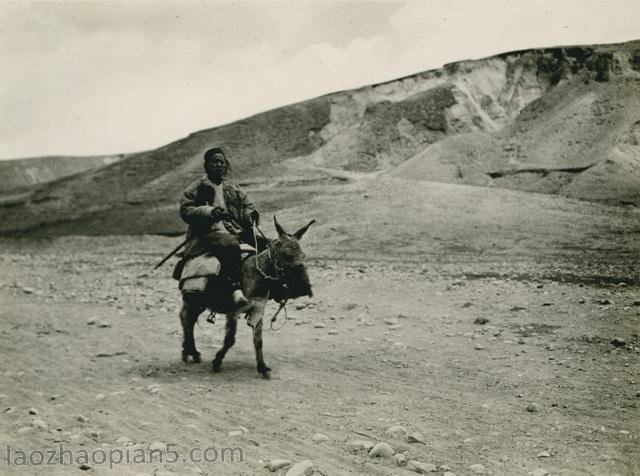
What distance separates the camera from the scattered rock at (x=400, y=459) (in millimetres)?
5488

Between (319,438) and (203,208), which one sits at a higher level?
(203,208)

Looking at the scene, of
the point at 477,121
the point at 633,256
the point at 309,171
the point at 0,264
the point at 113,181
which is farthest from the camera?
the point at 113,181

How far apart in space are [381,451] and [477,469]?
80 centimetres

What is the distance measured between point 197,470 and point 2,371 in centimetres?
430

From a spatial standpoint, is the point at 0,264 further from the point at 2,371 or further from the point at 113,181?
the point at 113,181

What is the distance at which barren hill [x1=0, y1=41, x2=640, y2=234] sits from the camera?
37.5m

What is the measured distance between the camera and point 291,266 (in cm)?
798

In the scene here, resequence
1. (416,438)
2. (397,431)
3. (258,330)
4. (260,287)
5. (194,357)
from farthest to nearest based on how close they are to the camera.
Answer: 1. (194,357)
2. (260,287)
3. (258,330)
4. (397,431)
5. (416,438)

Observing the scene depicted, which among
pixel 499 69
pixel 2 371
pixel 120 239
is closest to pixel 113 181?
pixel 120 239

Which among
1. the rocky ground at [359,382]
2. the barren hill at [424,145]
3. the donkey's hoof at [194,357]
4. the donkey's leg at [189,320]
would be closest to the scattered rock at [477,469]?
the rocky ground at [359,382]

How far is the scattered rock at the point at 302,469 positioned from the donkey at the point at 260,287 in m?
2.81

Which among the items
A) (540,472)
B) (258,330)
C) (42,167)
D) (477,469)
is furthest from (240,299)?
(42,167)

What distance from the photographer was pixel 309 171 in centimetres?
4991

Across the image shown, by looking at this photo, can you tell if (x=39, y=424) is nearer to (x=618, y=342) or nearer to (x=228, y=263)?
(x=228, y=263)
